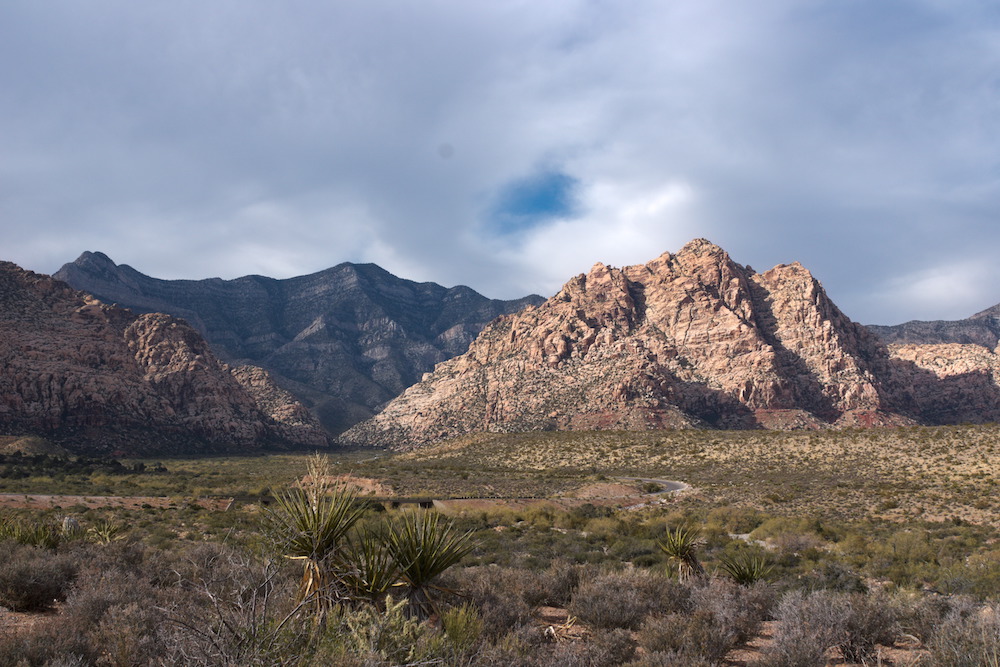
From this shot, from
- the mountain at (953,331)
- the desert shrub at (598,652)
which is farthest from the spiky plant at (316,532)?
the mountain at (953,331)

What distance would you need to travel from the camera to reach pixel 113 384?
289ft

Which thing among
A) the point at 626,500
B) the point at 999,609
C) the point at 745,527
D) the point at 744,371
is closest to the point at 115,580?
the point at 999,609

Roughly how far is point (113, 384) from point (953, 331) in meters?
223

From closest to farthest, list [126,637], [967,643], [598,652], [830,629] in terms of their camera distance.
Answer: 1. [126,637]
2. [967,643]
3. [598,652]
4. [830,629]

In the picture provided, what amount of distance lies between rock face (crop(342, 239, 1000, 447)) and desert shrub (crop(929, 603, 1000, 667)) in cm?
7806

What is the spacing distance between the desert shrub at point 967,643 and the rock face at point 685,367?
78.1 metres

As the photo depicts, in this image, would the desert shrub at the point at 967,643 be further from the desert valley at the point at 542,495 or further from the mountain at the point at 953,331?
the mountain at the point at 953,331

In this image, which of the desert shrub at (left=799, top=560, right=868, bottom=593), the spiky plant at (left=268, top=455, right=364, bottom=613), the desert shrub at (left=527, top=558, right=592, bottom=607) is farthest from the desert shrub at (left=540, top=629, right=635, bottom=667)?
the desert shrub at (left=799, top=560, right=868, bottom=593)

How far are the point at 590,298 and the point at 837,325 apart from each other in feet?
164

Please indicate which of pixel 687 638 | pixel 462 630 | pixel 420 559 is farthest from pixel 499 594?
pixel 687 638

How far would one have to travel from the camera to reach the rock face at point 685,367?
95.7 meters

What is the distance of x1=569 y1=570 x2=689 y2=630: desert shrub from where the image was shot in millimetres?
8406

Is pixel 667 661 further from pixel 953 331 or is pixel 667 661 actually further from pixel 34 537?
pixel 953 331

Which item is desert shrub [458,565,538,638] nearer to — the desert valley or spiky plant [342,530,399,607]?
the desert valley
